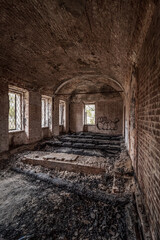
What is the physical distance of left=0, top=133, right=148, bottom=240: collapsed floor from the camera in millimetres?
1982

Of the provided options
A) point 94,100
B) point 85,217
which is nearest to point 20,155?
point 85,217

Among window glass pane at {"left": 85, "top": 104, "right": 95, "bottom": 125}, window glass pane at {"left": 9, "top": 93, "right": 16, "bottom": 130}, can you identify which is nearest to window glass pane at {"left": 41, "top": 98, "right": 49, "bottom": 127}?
window glass pane at {"left": 9, "top": 93, "right": 16, "bottom": 130}

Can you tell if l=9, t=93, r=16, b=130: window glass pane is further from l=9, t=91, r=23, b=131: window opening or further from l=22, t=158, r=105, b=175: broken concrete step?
l=22, t=158, r=105, b=175: broken concrete step

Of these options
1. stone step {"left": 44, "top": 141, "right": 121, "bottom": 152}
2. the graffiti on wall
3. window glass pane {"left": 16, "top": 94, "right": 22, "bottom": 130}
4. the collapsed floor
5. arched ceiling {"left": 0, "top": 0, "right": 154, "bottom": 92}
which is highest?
arched ceiling {"left": 0, "top": 0, "right": 154, "bottom": 92}

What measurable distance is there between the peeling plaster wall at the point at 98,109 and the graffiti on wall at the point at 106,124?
7.2 inches

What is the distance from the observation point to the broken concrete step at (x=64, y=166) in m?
3.99

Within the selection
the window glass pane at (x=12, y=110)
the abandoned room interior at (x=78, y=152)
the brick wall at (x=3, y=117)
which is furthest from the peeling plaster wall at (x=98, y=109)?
the brick wall at (x=3, y=117)

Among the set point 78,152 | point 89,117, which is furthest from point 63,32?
point 89,117

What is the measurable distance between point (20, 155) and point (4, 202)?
269 cm

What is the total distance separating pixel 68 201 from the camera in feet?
8.87

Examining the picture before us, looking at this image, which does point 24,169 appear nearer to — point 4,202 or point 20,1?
point 4,202

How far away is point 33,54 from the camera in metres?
4.30

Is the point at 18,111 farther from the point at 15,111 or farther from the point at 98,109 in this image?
the point at 98,109

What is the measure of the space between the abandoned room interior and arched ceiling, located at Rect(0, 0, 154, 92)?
2cm
